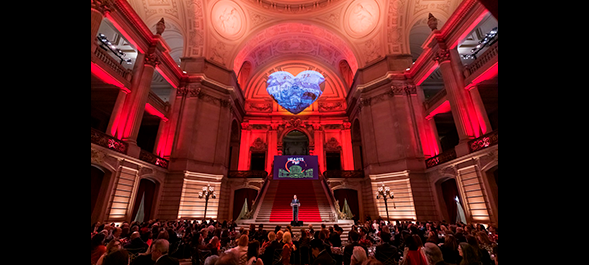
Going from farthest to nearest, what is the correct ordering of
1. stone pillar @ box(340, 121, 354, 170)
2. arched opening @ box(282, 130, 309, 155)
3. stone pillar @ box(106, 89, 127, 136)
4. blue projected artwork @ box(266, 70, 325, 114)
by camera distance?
arched opening @ box(282, 130, 309, 155) < stone pillar @ box(340, 121, 354, 170) < blue projected artwork @ box(266, 70, 325, 114) < stone pillar @ box(106, 89, 127, 136)

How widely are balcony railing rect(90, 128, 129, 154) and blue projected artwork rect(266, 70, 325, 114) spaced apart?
10.6m

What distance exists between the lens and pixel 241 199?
67.5 feet

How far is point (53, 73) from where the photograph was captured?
1.15 meters

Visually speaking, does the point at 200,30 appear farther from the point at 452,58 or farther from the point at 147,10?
the point at 452,58

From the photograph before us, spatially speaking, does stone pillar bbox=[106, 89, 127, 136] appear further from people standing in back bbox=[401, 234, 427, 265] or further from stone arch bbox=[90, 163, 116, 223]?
people standing in back bbox=[401, 234, 427, 265]

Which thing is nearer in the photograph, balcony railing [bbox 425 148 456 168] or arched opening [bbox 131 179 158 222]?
balcony railing [bbox 425 148 456 168]

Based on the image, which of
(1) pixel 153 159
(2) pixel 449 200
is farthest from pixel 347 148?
(1) pixel 153 159

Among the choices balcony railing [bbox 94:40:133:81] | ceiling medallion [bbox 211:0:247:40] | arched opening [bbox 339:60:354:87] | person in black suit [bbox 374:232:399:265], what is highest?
ceiling medallion [bbox 211:0:247:40]

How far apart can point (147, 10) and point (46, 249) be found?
23212mm

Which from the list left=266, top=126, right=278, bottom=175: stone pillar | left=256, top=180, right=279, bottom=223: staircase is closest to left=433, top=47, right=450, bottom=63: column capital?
left=256, top=180, right=279, bottom=223: staircase

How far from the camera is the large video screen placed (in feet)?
64.0

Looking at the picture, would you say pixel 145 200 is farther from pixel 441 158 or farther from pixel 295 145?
pixel 295 145

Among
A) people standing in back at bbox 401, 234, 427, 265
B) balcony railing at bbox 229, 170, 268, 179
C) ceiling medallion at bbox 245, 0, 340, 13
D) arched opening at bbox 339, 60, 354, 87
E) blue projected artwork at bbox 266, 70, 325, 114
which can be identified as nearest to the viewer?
people standing in back at bbox 401, 234, 427, 265

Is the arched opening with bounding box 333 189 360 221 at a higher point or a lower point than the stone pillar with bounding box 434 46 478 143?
lower
